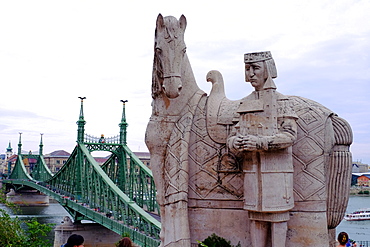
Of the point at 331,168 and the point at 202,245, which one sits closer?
the point at 202,245

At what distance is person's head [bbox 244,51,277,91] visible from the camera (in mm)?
5000

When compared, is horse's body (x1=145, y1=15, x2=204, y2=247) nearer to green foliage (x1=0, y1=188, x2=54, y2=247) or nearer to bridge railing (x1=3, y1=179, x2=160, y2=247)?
green foliage (x1=0, y1=188, x2=54, y2=247)

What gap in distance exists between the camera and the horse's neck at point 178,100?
5.52 m

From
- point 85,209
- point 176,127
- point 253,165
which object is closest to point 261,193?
point 253,165

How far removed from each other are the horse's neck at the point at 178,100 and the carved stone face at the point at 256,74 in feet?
2.75

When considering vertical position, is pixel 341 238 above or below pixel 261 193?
below

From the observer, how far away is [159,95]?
556 cm

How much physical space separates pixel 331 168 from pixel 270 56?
1524 millimetres

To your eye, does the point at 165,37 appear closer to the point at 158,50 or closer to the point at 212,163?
the point at 158,50

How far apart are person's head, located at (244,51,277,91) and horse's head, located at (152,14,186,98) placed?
0.87 m

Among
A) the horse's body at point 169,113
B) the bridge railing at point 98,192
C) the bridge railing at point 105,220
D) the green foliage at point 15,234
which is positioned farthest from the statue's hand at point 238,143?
the bridge railing at point 98,192

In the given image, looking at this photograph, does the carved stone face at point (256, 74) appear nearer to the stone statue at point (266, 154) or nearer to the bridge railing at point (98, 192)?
the stone statue at point (266, 154)

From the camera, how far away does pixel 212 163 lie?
5273 mm

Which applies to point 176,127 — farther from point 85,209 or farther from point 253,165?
point 85,209
